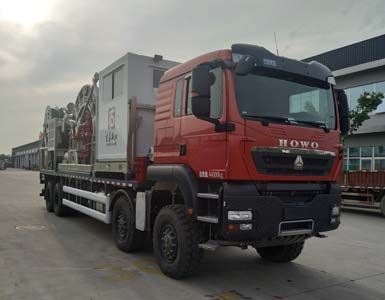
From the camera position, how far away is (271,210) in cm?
567

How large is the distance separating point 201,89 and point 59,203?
8481mm

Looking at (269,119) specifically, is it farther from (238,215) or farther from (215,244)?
(215,244)

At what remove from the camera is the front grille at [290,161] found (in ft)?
18.7

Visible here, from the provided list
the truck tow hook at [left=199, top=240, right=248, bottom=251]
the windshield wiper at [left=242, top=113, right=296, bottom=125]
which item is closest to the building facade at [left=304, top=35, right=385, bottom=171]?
the windshield wiper at [left=242, top=113, right=296, bottom=125]

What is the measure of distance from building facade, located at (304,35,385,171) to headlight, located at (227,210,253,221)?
24791mm

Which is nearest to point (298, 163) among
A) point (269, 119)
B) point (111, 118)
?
point (269, 119)

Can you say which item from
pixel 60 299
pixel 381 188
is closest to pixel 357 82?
pixel 381 188

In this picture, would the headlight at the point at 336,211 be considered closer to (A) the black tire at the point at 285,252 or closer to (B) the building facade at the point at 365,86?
(A) the black tire at the point at 285,252

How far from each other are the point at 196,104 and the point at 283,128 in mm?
1204

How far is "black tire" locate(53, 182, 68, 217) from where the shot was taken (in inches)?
500

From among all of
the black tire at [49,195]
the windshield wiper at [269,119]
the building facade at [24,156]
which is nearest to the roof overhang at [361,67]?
the black tire at [49,195]

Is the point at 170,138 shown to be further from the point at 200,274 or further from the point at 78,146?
the point at 78,146

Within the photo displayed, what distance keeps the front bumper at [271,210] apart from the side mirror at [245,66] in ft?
4.64

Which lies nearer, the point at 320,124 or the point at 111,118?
the point at 320,124
